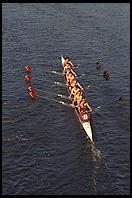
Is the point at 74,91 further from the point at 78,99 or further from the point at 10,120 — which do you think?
the point at 10,120

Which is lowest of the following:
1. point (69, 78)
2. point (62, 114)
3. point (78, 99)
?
point (62, 114)

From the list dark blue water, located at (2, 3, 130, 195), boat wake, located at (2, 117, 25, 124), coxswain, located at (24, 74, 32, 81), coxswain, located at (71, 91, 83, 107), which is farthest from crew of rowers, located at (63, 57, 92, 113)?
boat wake, located at (2, 117, 25, 124)

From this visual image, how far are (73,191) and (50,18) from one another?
57813 millimetres

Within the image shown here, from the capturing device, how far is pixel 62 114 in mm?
Answer: 45531

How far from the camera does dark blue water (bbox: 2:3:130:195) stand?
34.6 meters

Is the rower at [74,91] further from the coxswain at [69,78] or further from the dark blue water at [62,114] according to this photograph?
the coxswain at [69,78]

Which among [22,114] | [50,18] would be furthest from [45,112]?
[50,18]

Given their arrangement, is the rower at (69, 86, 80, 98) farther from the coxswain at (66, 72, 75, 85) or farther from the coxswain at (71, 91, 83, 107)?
the coxswain at (66, 72, 75, 85)

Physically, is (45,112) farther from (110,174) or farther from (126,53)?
(126,53)

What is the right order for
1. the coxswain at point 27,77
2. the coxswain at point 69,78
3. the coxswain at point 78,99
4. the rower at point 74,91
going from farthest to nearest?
the coxswain at point 27,77 < the coxswain at point 69,78 < the rower at point 74,91 < the coxswain at point 78,99

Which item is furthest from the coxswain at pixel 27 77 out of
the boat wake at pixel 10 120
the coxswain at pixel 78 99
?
the coxswain at pixel 78 99

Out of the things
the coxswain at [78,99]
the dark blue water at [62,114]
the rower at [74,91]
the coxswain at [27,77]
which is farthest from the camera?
the coxswain at [27,77]

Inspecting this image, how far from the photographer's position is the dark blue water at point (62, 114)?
34.6 metres

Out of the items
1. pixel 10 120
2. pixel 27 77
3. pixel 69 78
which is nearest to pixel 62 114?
pixel 10 120
